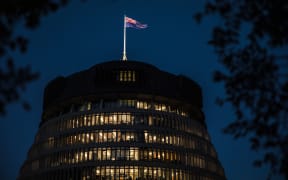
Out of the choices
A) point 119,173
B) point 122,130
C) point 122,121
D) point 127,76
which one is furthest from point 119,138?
point 127,76

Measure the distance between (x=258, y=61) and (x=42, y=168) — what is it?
100211 mm

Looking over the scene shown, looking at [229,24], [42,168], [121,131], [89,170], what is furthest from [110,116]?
[229,24]

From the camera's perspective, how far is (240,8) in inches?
613

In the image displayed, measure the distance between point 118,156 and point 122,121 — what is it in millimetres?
9930

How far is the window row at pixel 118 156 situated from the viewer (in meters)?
100

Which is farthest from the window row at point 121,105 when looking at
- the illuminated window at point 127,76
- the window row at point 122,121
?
the illuminated window at point 127,76

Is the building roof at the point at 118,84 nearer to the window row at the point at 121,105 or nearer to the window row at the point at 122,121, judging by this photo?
the window row at the point at 121,105

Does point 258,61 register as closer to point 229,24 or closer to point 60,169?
point 229,24

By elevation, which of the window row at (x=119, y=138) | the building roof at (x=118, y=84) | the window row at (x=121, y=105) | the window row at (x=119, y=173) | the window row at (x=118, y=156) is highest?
the building roof at (x=118, y=84)

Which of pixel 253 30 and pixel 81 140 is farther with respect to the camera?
pixel 81 140

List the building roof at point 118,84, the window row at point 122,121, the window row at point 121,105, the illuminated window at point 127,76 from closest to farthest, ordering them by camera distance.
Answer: the window row at point 122,121 < the building roof at point 118,84 < the window row at point 121,105 < the illuminated window at point 127,76

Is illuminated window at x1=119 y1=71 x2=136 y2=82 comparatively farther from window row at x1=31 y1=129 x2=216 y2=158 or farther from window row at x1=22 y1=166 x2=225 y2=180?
window row at x1=22 y1=166 x2=225 y2=180

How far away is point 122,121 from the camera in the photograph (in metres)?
104

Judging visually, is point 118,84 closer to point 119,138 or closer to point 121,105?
point 121,105
